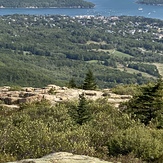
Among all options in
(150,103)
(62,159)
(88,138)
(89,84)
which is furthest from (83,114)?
(89,84)

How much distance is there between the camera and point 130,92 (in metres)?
41.5

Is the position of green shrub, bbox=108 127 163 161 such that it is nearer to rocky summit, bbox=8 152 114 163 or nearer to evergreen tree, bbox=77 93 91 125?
rocky summit, bbox=8 152 114 163

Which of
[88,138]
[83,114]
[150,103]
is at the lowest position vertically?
[83,114]

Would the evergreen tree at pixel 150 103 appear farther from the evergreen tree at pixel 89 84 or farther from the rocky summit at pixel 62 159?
the evergreen tree at pixel 89 84

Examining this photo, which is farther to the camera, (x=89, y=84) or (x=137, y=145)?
(x=89, y=84)

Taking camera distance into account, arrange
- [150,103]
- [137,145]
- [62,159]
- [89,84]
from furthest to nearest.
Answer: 1. [89,84]
2. [150,103]
3. [137,145]
4. [62,159]

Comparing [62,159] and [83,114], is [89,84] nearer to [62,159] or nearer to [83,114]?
[83,114]

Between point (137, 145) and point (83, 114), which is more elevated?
point (137, 145)

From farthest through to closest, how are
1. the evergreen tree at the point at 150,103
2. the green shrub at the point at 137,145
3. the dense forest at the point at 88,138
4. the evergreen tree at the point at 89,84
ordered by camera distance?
the evergreen tree at the point at 89,84 → the evergreen tree at the point at 150,103 → the green shrub at the point at 137,145 → the dense forest at the point at 88,138

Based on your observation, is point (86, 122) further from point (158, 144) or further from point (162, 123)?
point (158, 144)

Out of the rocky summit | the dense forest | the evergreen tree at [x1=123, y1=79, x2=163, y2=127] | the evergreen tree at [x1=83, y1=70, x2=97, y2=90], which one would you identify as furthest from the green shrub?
the evergreen tree at [x1=83, y1=70, x2=97, y2=90]

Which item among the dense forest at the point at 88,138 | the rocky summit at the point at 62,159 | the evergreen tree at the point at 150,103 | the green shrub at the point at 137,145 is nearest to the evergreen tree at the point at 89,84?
the evergreen tree at the point at 150,103

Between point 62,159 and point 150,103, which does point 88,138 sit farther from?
point 150,103

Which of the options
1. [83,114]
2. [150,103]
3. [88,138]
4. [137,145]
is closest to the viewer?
[137,145]
